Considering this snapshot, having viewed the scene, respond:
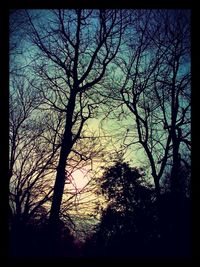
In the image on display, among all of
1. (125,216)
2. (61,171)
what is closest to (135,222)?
(125,216)

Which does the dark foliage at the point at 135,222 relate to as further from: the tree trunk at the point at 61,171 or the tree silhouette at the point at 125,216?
the tree trunk at the point at 61,171

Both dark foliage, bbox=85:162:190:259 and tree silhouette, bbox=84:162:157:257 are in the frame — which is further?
tree silhouette, bbox=84:162:157:257

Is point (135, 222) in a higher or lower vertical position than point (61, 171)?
lower

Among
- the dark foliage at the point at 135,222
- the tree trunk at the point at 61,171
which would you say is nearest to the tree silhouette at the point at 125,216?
the dark foliage at the point at 135,222

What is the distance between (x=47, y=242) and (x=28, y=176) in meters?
2.35

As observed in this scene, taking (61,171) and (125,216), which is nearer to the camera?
(61,171)

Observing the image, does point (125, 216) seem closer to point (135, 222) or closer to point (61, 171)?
point (135, 222)

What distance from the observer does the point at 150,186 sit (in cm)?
650

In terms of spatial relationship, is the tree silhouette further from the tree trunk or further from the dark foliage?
the tree trunk

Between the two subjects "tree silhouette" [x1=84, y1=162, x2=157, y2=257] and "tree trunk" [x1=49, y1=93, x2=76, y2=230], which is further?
"tree silhouette" [x1=84, y1=162, x2=157, y2=257]

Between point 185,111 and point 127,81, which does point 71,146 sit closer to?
point 127,81

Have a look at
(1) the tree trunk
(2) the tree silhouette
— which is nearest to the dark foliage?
(2) the tree silhouette

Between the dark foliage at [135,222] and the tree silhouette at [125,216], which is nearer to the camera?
the dark foliage at [135,222]

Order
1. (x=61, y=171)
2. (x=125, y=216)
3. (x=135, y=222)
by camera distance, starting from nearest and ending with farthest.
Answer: (x=61, y=171) → (x=135, y=222) → (x=125, y=216)
